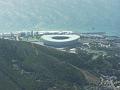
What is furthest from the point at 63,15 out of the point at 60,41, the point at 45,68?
the point at 45,68

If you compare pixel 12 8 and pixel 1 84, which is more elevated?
pixel 12 8

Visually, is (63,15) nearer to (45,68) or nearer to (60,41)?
(60,41)

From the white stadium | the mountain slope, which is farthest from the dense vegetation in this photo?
the white stadium

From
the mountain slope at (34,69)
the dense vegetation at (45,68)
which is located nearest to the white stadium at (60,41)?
the dense vegetation at (45,68)

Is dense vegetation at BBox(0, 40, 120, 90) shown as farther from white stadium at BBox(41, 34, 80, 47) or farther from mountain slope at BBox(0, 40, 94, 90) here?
white stadium at BBox(41, 34, 80, 47)

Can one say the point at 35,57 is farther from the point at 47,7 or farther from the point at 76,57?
the point at 47,7

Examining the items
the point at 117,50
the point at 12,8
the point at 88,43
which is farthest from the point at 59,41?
the point at 12,8

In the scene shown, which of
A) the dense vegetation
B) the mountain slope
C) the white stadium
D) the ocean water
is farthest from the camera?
the ocean water

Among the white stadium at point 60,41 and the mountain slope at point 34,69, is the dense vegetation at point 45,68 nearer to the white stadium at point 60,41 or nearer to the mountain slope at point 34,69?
the mountain slope at point 34,69
